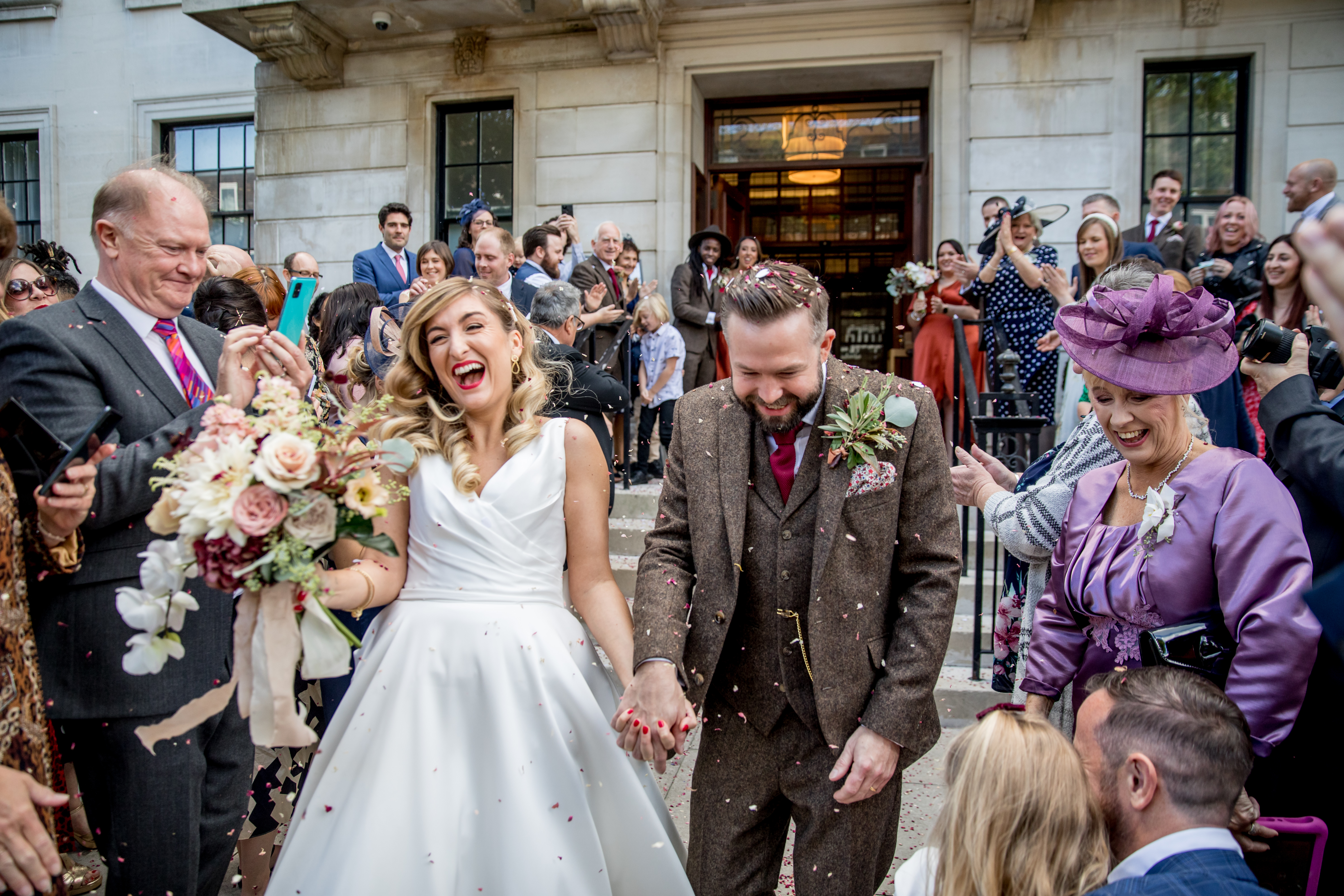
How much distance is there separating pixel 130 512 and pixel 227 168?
12169mm

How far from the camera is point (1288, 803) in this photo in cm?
211

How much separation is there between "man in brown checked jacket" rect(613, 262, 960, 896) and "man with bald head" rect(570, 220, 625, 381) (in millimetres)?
4372

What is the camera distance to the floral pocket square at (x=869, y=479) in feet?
6.73

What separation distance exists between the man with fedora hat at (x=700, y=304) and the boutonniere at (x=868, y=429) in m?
6.08

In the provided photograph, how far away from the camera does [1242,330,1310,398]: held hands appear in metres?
2.24

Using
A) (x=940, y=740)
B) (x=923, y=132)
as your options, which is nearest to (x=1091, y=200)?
(x=923, y=132)

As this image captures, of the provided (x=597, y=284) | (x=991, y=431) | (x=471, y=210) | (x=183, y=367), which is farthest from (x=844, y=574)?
(x=471, y=210)

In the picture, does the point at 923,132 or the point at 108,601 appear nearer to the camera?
the point at 108,601

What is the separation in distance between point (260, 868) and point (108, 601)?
131cm

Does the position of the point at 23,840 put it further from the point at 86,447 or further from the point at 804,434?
the point at 804,434

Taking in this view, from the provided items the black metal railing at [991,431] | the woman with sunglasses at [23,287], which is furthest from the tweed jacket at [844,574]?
the woman with sunglasses at [23,287]

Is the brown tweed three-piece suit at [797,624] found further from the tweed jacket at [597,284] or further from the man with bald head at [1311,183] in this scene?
the man with bald head at [1311,183]

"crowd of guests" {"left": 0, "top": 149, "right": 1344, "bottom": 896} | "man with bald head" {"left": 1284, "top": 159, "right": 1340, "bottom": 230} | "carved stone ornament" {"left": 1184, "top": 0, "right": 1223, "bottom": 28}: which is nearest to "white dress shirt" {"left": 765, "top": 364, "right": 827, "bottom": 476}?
"crowd of guests" {"left": 0, "top": 149, "right": 1344, "bottom": 896}

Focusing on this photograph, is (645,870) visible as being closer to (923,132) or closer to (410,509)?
(410,509)
